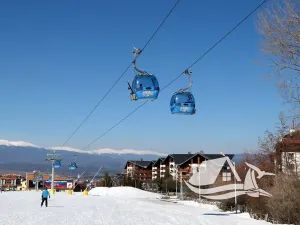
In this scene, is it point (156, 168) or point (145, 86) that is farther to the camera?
point (156, 168)

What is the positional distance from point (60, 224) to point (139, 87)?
33.9 ft

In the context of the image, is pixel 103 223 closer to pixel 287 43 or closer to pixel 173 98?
pixel 173 98

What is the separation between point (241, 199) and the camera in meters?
44.0

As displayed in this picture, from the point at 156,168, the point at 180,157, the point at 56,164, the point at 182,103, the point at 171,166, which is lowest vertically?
the point at 156,168

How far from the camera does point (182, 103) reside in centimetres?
1717

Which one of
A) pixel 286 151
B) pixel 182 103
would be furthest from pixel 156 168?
pixel 182 103

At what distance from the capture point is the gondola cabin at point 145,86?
616 inches

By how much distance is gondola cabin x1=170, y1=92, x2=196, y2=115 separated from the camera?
17188 mm

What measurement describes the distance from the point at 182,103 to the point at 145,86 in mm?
2206

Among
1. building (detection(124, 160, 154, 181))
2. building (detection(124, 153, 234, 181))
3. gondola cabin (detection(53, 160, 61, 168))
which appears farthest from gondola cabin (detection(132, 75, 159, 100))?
building (detection(124, 160, 154, 181))

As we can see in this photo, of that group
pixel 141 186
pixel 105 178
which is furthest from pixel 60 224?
pixel 105 178

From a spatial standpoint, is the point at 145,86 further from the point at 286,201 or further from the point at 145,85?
the point at 286,201

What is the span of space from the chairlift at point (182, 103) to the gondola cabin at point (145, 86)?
5.24 ft

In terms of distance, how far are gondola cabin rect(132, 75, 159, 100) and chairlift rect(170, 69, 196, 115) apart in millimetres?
1597
